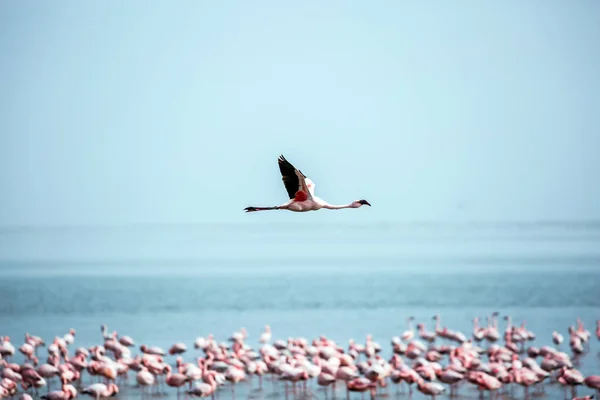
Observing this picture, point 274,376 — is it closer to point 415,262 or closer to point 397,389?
point 397,389

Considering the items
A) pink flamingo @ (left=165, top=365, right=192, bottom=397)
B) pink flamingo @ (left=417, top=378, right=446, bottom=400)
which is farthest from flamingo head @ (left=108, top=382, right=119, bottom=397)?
pink flamingo @ (left=417, top=378, right=446, bottom=400)

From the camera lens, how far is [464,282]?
202ft

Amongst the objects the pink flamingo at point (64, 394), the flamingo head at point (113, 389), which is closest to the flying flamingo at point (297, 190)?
the pink flamingo at point (64, 394)

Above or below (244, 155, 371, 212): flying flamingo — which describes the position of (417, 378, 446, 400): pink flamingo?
below

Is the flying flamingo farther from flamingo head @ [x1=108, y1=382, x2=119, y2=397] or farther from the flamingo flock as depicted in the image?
flamingo head @ [x1=108, y1=382, x2=119, y2=397]

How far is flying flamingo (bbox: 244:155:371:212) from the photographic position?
13.0m

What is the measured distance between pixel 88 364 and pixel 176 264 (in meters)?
88.1

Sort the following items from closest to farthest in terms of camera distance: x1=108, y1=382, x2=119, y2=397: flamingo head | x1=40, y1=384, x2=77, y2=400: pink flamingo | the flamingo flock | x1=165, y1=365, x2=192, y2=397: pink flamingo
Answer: x1=40, y1=384, x2=77, y2=400: pink flamingo, the flamingo flock, x1=108, y1=382, x2=119, y2=397: flamingo head, x1=165, y1=365, x2=192, y2=397: pink flamingo

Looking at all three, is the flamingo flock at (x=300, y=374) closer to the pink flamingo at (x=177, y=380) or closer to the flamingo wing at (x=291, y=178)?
the pink flamingo at (x=177, y=380)

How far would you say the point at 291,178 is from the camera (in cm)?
1320

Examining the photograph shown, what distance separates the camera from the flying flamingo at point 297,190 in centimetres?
1305

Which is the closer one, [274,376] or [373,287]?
[274,376]

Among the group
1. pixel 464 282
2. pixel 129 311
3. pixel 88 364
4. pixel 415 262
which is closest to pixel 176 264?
pixel 415 262

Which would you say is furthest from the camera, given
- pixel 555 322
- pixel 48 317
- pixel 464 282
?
pixel 464 282
